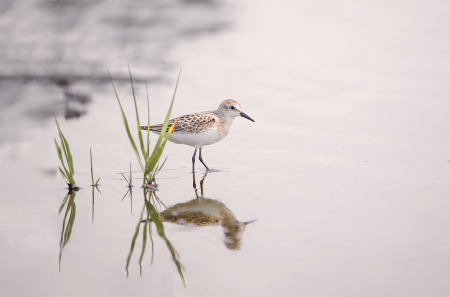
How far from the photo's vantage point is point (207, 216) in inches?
171

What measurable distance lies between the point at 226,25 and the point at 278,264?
9.57m

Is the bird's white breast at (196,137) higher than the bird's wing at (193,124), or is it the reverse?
the bird's wing at (193,124)

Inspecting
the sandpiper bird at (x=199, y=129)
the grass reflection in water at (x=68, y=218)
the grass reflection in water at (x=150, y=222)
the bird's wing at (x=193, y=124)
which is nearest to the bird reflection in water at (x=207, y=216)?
the grass reflection in water at (x=150, y=222)

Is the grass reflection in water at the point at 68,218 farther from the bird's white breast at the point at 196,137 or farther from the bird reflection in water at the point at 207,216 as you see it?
the bird's white breast at the point at 196,137

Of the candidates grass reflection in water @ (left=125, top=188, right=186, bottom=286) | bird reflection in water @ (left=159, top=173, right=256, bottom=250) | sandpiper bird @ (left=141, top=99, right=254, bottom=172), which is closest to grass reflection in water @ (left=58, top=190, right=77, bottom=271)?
grass reflection in water @ (left=125, top=188, right=186, bottom=286)

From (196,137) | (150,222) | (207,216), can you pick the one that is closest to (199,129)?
(196,137)

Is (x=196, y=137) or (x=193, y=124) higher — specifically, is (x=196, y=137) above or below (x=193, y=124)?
below

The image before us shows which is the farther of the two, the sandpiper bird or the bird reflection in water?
the sandpiper bird

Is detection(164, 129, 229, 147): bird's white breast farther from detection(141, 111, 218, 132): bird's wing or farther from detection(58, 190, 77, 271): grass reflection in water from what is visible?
detection(58, 190, 77, 271): grass reflection in water

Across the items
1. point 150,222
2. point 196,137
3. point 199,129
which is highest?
point 199,129

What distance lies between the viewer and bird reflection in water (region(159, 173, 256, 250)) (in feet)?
12.7

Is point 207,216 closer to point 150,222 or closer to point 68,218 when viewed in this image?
point 150,222

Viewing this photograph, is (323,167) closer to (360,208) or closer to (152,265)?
(360,208)

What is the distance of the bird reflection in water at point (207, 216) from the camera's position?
12.7 ft
